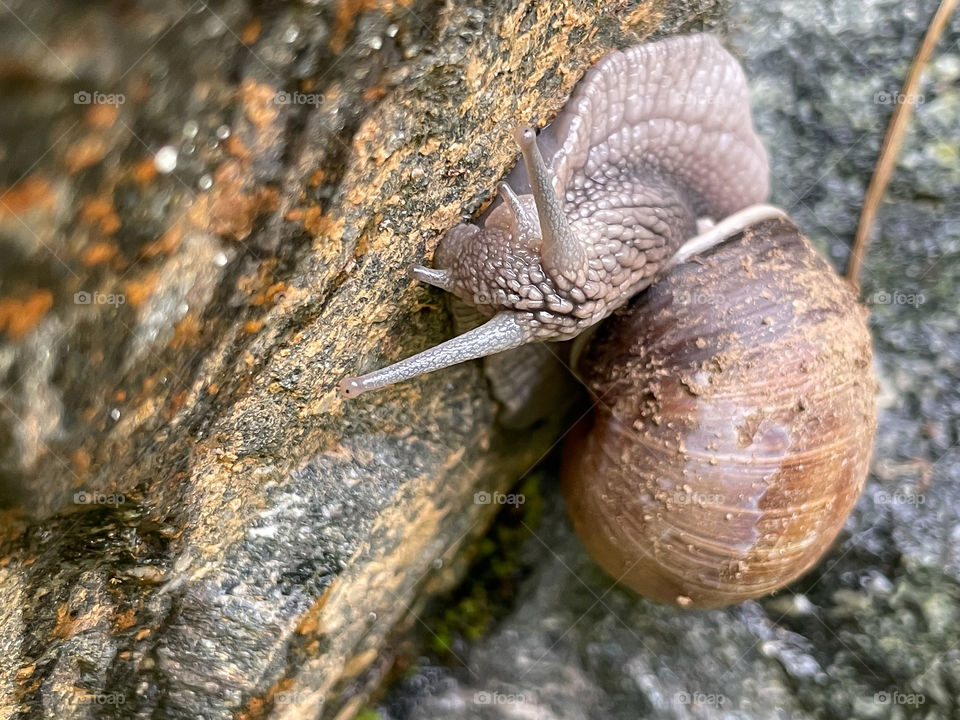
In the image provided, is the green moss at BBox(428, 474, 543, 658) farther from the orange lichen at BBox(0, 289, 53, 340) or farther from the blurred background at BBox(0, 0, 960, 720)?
the orange lichen at BBox(0, 289, 53, 340)

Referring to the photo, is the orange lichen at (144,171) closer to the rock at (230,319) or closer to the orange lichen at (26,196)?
the rock at (230,319)

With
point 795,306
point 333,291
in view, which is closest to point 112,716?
point 333,291

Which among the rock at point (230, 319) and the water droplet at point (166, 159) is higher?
the water droplet at point (166, 159)

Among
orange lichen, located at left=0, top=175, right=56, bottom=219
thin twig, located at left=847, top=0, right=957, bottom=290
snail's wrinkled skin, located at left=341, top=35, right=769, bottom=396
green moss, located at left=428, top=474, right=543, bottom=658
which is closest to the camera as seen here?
orange lichen, located at left=0, top=175, right=56, bottom=219

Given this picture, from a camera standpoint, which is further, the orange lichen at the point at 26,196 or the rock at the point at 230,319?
the rock at the point at 230,319

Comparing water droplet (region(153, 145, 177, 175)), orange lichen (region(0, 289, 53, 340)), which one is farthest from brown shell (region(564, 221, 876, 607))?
orange lichen (region(0, 289, 53, 340))

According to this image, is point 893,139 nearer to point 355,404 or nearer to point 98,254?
point 355,404

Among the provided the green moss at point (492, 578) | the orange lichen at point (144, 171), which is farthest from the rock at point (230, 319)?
the green moss at point (492, 578)
